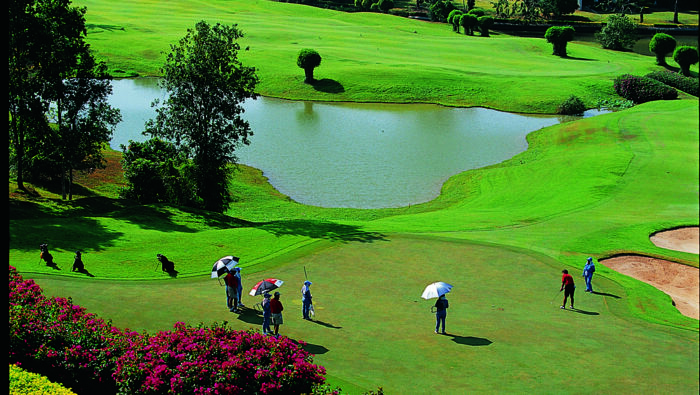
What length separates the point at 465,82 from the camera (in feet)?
346

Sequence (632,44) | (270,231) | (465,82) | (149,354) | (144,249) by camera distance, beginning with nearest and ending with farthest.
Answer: (149,354)
(144,249)
(270,231)
(465,82)
(632,44)

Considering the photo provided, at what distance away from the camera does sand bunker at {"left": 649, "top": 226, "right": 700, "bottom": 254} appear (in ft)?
123

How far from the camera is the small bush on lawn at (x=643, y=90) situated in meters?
97.0

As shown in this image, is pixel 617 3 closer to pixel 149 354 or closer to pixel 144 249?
pixel 144 249

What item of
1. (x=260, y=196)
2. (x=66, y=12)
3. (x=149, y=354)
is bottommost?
(x=260, y=196)

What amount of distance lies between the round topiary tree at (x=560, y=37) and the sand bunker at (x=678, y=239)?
90043 mm

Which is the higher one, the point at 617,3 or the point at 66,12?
the point at 617,3

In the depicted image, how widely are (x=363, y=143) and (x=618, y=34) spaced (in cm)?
8171

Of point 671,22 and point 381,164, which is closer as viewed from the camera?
point 381,164

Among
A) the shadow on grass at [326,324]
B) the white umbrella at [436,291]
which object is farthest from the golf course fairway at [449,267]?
the white umbrella at [436,291]

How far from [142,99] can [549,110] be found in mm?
54113

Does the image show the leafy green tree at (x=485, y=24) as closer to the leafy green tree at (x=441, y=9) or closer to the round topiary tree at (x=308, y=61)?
the leafy green tree at (x=441, y=9)

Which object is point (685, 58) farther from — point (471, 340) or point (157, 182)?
point (471, 340)

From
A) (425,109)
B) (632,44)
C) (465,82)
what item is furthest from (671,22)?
(425,109)
